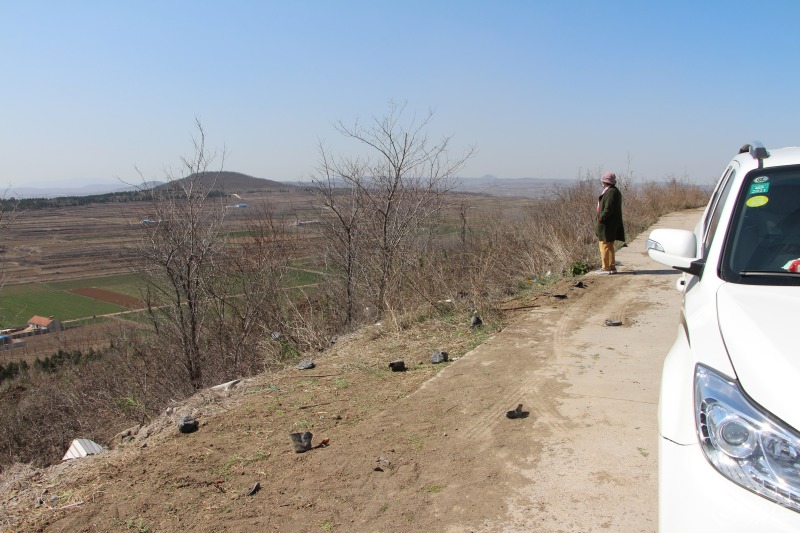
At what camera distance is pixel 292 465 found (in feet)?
12.5

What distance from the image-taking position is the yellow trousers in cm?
1000

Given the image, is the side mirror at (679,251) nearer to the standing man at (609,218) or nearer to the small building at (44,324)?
the standing man at (609,218)

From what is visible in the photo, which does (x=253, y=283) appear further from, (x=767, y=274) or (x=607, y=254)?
(x=767, y=274)

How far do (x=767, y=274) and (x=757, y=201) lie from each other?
2.04 ft

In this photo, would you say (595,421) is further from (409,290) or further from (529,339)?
(409,290)

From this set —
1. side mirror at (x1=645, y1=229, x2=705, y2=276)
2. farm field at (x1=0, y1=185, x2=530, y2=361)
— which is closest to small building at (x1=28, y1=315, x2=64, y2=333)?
farm field at (x1=0, y1=185, x2=530, y2=361)

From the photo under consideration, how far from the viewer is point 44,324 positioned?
63.3ft

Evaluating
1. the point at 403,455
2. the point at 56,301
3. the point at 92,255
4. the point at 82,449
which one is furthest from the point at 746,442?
the point at 56,301

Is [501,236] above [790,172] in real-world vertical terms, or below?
below

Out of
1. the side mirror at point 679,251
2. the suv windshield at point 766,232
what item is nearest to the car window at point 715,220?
the side mirror at point 679,251

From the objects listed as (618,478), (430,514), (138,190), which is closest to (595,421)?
(618,478)

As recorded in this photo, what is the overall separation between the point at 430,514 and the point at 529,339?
3563 millimetres

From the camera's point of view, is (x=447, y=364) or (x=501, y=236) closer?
(x=447, y=364)

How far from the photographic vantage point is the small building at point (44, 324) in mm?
19016
